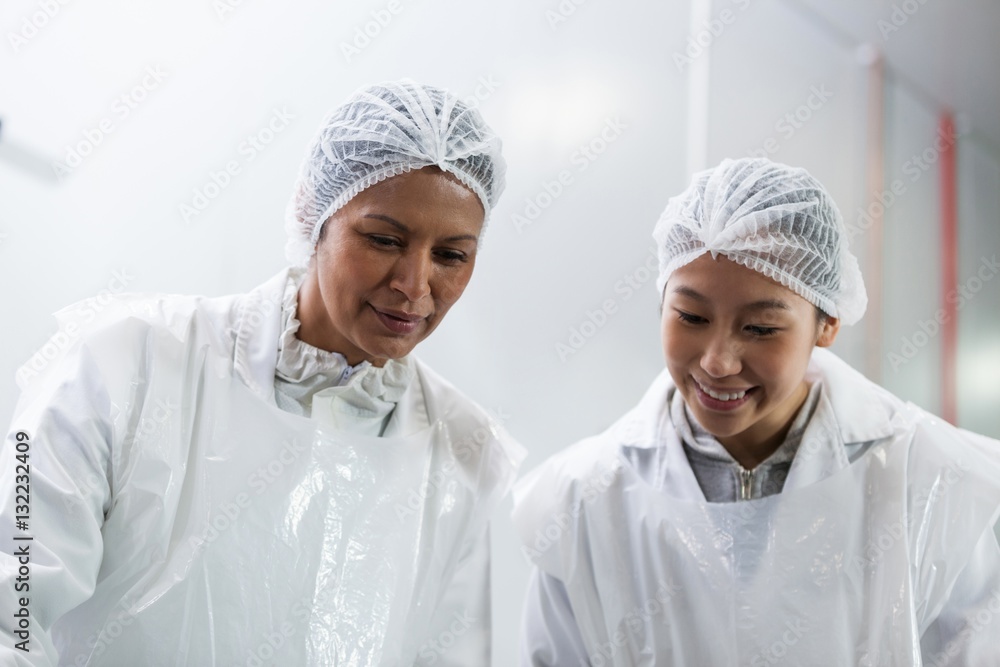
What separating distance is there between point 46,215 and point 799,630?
1.24 metres

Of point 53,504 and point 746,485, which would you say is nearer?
point 53,504

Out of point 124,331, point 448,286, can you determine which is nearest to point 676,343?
point 448,286

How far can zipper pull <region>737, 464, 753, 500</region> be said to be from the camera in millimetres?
1321

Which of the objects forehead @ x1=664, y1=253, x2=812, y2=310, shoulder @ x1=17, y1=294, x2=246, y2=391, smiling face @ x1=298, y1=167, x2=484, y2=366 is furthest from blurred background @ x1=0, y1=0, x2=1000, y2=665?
forehead @ x1=664, y1=253, x2=812, y2=310

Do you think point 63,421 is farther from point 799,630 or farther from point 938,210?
point 938,210

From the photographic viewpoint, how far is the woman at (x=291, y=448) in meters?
1.02

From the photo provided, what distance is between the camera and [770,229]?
123 centimetres

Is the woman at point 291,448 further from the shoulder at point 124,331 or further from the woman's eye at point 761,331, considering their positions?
the woman's eye at point 761,331

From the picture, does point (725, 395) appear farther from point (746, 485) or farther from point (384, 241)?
point (384, 241)

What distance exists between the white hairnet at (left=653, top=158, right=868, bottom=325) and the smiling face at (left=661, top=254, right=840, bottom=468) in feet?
0.07

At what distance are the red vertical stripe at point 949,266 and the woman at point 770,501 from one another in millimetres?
502

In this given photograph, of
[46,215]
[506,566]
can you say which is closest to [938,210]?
[506,566]

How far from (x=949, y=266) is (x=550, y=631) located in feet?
3.73

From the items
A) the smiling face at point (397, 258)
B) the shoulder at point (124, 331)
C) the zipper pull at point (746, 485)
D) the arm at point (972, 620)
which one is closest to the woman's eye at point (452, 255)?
the smiling face at point (397, 258)
